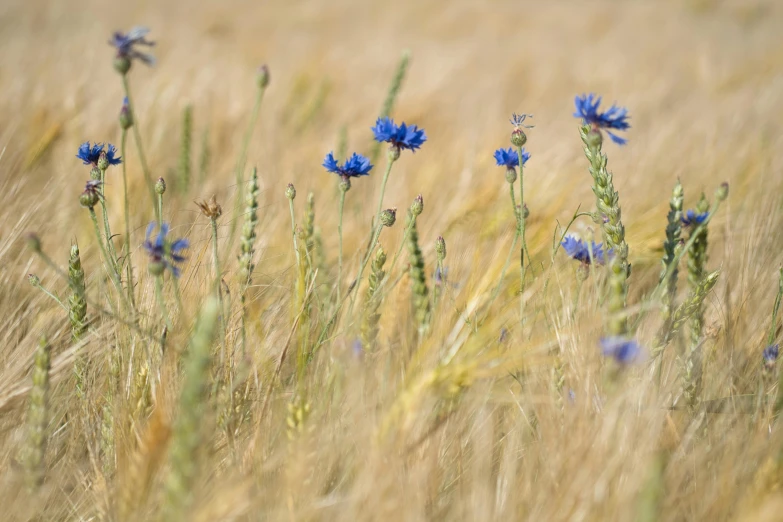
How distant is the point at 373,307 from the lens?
3.61 ft

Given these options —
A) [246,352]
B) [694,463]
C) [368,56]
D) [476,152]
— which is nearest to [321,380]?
[246,352]

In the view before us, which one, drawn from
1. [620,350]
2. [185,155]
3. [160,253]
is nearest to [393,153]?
[160,253]

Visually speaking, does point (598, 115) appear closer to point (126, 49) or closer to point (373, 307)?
point (373, 307)

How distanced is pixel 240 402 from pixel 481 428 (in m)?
0.38

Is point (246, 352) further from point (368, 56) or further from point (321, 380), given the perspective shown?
point (368, 56)

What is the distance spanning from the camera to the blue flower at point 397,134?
1.17 metres

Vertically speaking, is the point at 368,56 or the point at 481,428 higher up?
the point at 368,56

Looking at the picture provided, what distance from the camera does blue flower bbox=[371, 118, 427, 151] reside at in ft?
3.85

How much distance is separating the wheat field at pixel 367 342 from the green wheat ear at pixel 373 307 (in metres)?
0.02

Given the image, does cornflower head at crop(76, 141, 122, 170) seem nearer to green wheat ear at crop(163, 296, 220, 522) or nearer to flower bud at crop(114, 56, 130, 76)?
flower bud at crop(114, 56, 130, 76)

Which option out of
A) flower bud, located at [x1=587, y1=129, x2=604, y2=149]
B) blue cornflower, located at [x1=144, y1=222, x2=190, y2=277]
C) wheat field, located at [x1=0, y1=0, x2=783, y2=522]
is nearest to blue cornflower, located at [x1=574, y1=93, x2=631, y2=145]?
flower bud, located at [x1=587, y1=129, x2=604, y2=149]

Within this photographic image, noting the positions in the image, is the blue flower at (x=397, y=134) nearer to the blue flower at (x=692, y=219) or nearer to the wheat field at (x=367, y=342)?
the wheat field at (x=367, y=342)

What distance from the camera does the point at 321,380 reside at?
1037mm

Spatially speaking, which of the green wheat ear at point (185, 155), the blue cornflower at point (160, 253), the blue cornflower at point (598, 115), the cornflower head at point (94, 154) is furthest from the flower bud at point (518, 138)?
the green wheat ear at point (185, 155)
